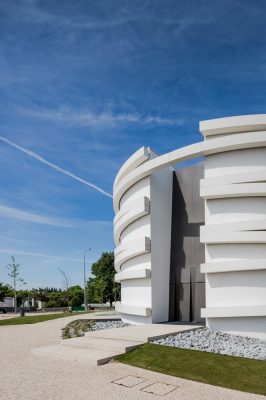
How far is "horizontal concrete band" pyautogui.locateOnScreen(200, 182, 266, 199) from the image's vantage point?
1739 centimetres

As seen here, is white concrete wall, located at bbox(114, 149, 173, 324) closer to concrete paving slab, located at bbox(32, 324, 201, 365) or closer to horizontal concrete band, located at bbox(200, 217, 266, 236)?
horizontal concrete band, located at bbox(200, 217, 266, 236)

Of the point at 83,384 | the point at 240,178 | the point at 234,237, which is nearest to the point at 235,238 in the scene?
the point at 234,237

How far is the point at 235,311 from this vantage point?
1688 cm

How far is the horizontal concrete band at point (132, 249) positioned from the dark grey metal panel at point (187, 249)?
203 cm

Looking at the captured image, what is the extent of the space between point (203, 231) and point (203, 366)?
754 centimetres

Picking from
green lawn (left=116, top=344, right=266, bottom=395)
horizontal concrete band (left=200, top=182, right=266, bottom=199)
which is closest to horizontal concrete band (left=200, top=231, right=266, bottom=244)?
horizontal concrete band (left=200, top=182, right=266, bottom=199)

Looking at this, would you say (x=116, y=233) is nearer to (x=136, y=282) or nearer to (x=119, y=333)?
(x=136, y=282)

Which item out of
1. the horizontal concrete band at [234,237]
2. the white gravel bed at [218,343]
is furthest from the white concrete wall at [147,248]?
the white gravel bed at [218,343]

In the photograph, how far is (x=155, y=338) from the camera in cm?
1481

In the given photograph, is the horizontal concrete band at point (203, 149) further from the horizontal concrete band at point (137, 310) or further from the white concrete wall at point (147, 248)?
the horizontal concrete band at point (137, 310)

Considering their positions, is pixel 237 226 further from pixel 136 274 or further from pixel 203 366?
pixel 203 366

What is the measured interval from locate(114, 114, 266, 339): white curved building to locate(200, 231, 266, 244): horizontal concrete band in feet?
0.14

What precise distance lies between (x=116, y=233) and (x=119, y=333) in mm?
10883

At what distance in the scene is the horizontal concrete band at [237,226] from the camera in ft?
56.2
